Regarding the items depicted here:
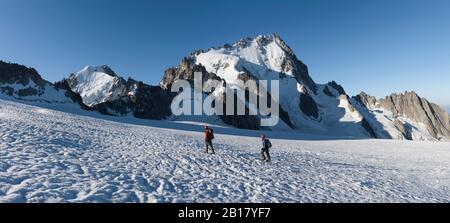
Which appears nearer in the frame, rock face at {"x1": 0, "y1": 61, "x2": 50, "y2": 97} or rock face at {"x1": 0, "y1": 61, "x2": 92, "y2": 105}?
rock face at {"x1": 0, "y1": 61, "x2": 92, "y2": 105}

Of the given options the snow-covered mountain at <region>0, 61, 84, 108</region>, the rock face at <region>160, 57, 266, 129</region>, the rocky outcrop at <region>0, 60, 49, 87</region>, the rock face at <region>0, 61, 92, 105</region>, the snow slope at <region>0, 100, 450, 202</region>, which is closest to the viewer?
the snow slope at <region>0, 100, 450, 202</region>

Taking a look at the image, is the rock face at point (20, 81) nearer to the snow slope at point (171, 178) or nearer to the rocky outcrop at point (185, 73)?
the rocky outcrop at point (185, 73)

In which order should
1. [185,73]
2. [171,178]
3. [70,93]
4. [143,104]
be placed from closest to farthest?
[171,178], [70,93], [143,104], [185,73]

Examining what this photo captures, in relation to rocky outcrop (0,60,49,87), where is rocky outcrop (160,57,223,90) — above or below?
above

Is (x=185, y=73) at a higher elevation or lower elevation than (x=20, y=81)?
higher

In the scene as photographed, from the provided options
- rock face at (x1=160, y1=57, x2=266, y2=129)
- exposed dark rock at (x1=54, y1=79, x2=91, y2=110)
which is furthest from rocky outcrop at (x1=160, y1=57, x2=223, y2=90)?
exposed dark rock at (x1=54, y1=79, x2=91, y2=110)

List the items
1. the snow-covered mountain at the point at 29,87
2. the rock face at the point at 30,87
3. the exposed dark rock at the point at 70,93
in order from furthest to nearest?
the exposed dark rock at the point at 70,93, the rock face at the point at 30,87, the snow-covered mountain at the point at 29,87

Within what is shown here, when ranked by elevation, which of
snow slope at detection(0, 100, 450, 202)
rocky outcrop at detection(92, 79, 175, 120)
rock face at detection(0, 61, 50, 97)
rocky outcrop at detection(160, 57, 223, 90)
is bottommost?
snow slope at detection(0, 100, 450, 202)

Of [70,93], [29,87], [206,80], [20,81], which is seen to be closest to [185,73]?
[206,80]

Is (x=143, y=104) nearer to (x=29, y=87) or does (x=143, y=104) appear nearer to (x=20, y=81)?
(x=29, y=87)

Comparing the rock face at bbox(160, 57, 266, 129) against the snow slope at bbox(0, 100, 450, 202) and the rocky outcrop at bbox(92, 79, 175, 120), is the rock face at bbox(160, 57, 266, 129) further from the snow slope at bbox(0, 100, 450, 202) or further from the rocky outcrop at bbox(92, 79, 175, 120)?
the snow slope at bbox(0, 100, 450, 202)

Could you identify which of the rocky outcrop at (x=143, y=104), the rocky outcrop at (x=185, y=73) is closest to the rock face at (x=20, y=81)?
the rocky outcrop at (x=143, y=104)
